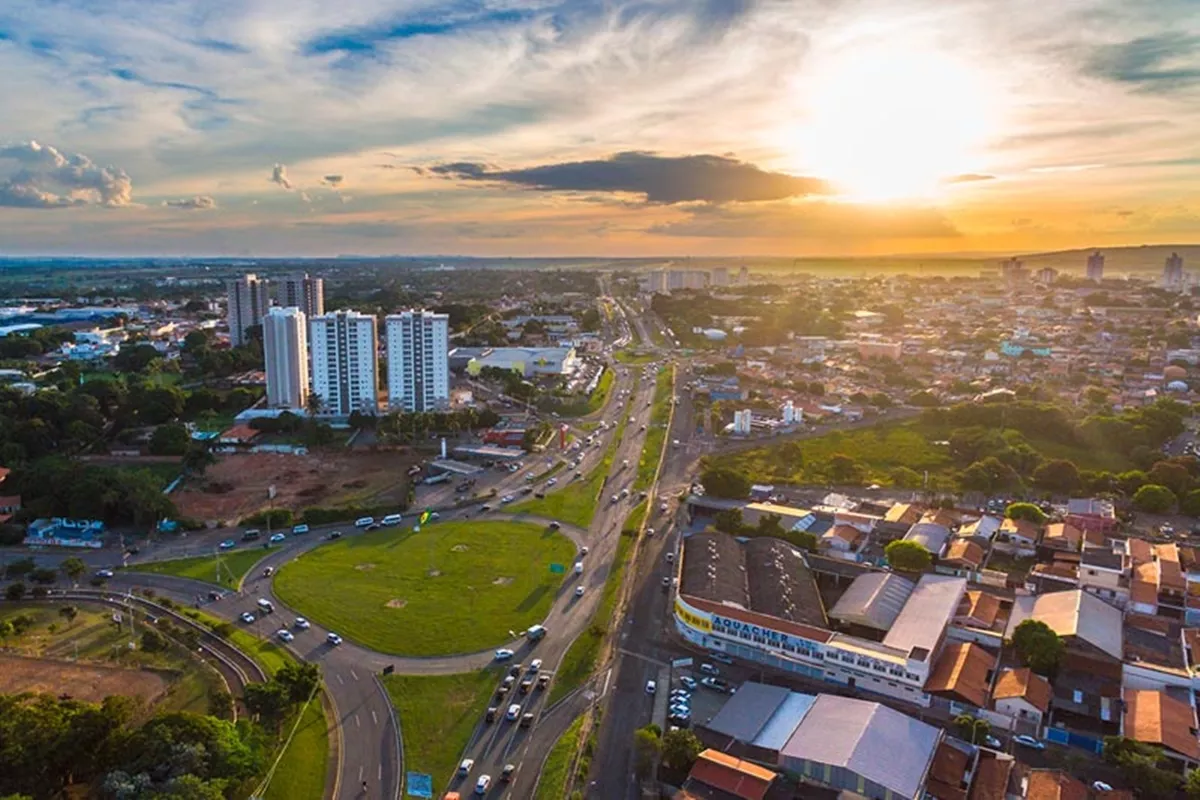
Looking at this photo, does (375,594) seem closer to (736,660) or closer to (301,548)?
(301,548)

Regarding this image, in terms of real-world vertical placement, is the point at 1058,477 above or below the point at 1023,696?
above

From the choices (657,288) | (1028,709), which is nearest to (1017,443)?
(1028,709)

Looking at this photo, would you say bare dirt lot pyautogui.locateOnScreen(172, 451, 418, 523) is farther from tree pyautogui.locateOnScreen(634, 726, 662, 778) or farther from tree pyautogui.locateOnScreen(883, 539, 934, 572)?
tree pyautogui.locateOnScreen(883, 539, 934, 572)

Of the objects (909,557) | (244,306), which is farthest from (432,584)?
(244,306)

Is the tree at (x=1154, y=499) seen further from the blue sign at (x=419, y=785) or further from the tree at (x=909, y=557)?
the blue sign at (x=419, y=785)

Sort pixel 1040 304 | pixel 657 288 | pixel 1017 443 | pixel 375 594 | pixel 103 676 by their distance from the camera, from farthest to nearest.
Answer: pixel 657 288, pixel 1040 304, pixel 1017 443, pixel 375 594, pixel 103 676

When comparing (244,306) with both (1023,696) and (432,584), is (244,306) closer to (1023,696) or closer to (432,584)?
(432,584)

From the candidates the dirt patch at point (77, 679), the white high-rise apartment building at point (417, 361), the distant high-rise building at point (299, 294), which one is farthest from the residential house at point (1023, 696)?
the distant high-rise building at point (299, 294)
